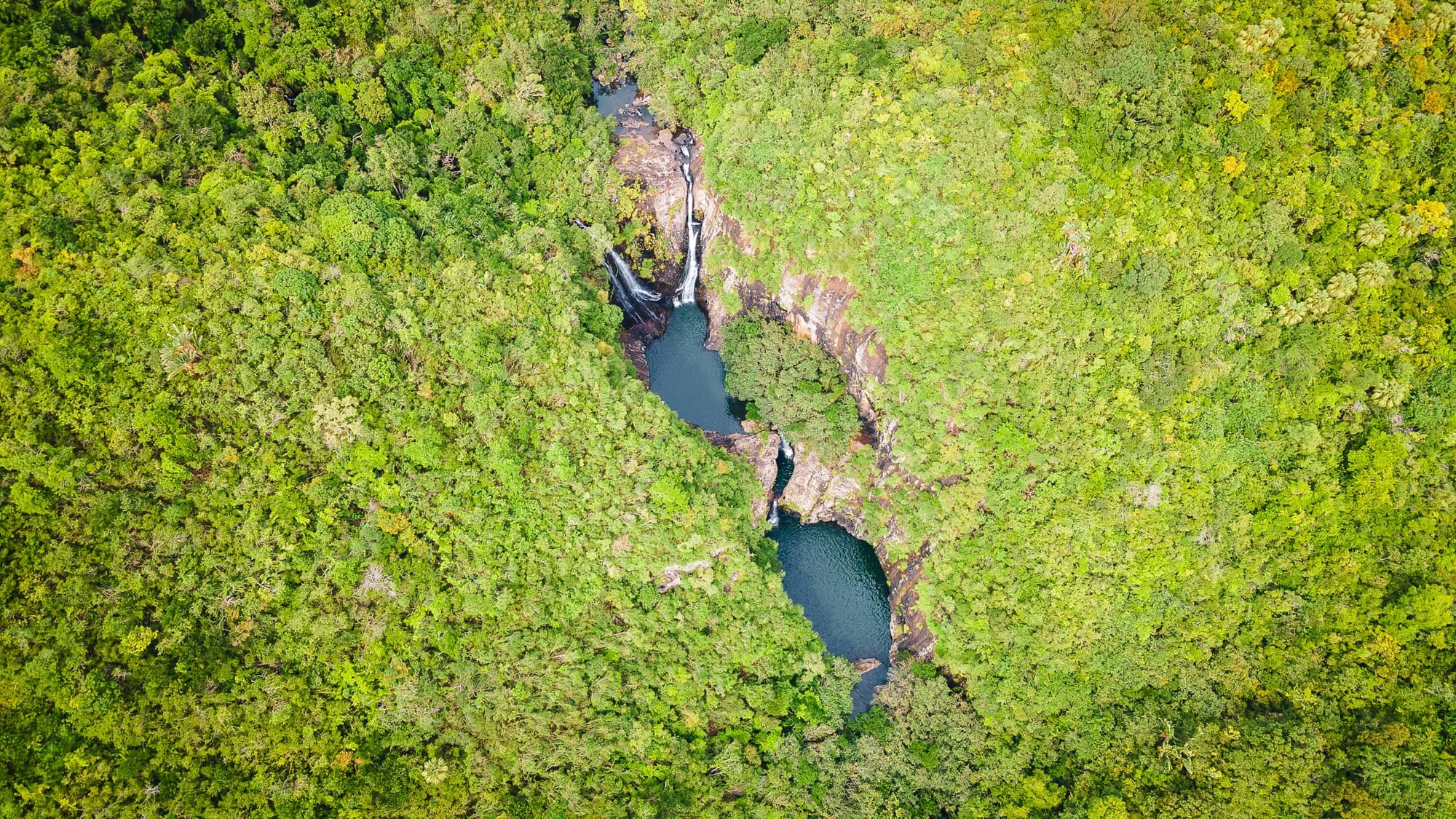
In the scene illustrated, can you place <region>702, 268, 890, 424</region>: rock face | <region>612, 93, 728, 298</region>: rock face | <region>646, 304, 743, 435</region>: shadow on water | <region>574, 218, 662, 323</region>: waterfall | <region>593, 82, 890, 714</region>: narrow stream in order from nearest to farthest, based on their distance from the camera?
<region>702, 268, 890, 424</region>: rock face < <region>593, 82, 890, 714</region>: narrow stream < <region>646, 304, 743, 435</region>: shadow on water < <region>574, 218, 662, 323</region>: waterfall < <region>612, 93, 728, 298</region>: rock face

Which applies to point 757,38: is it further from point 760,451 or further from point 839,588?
point 839,588

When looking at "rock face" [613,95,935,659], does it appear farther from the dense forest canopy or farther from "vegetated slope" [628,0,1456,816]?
"vegetated slope" [628,0,1456,816]

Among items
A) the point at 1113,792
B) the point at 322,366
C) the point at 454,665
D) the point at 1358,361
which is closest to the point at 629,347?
the point at 322,366

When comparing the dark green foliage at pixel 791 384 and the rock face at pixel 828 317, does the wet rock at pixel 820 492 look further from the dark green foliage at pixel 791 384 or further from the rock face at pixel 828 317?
the rock face at pixel 828 317

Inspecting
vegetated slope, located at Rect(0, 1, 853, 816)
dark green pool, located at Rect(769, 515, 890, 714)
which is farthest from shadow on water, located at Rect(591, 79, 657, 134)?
dark green pool, located at Rect(769, 515, 890, 714)

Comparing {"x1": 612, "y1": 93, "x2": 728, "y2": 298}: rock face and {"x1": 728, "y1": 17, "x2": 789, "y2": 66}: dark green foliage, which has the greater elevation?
{"x1": 728, "y1": 17, "x2": 789, "y2": 66}: dark green foliage

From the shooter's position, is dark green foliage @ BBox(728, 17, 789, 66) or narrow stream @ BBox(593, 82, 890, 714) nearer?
narrow stream @ BBox(593, 82, 890, 714)

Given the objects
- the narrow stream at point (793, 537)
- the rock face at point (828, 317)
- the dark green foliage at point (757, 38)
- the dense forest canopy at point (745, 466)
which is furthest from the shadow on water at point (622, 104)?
the dense forest canopy at point (745, 466)
